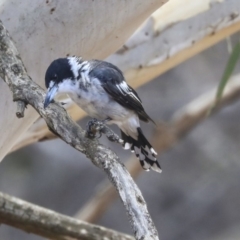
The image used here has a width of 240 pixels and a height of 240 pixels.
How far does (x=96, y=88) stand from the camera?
122 cm

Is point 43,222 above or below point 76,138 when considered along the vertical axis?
below

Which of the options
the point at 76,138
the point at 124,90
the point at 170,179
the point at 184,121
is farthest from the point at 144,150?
the point at 170,179

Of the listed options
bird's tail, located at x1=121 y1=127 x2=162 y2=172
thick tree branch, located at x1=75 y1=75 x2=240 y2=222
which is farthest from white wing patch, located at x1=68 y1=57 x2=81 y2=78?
thick tree branch, located at x1=75 y1=75 x2=240 y2=222

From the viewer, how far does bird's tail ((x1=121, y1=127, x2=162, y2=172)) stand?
1.35m

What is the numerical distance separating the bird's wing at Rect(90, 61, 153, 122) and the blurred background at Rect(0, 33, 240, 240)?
2105mm

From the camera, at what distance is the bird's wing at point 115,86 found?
1.23m

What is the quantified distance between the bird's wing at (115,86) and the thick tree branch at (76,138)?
0.86 feet

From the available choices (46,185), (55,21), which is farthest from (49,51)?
(46,185)

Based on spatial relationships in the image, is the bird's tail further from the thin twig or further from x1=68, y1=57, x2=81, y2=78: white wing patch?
the thin twig

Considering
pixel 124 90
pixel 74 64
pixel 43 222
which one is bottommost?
pixel 43 222

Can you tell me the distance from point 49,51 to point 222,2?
0.54m

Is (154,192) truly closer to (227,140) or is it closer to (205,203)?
(205,203)

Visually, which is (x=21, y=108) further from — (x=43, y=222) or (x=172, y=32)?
(x=172, y=32)

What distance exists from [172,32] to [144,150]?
37 cm
